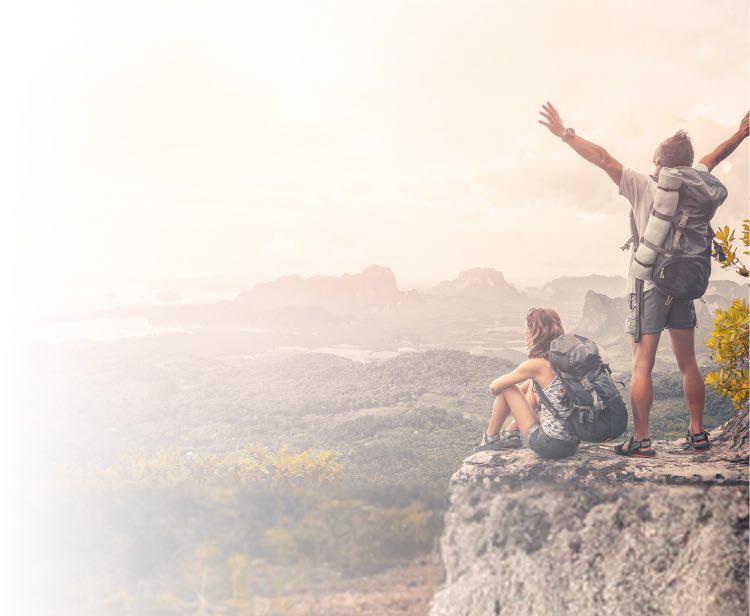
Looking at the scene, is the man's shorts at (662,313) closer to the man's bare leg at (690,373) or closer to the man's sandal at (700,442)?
the man's bare leg at (690,373)

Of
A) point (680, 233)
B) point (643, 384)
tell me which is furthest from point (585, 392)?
point (680, 233)

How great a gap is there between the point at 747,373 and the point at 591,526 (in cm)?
173

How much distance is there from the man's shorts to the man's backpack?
47cm

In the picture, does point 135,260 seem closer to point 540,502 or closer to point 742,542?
point 540,502

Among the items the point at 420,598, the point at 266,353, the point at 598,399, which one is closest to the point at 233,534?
the point at 420,598

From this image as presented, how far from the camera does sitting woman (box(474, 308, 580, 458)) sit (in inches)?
158

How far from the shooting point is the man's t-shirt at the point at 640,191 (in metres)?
4.02

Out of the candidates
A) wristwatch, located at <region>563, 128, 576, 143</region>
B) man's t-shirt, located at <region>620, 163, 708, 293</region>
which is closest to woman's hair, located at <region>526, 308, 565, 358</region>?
man's t-shirt, located at <region>620, 163, 708, 293</region>

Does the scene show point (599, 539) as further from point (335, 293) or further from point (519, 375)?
point (335, 293)

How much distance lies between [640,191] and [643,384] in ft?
4.60

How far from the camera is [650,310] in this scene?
4098 millimetres

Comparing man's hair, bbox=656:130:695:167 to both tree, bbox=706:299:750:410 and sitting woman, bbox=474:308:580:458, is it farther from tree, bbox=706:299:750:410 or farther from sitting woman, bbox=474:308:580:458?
sitting woman, bbox=474:308:580:458

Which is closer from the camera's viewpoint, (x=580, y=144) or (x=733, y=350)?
(x=580, y=144)

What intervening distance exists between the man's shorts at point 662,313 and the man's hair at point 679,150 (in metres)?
0.91
